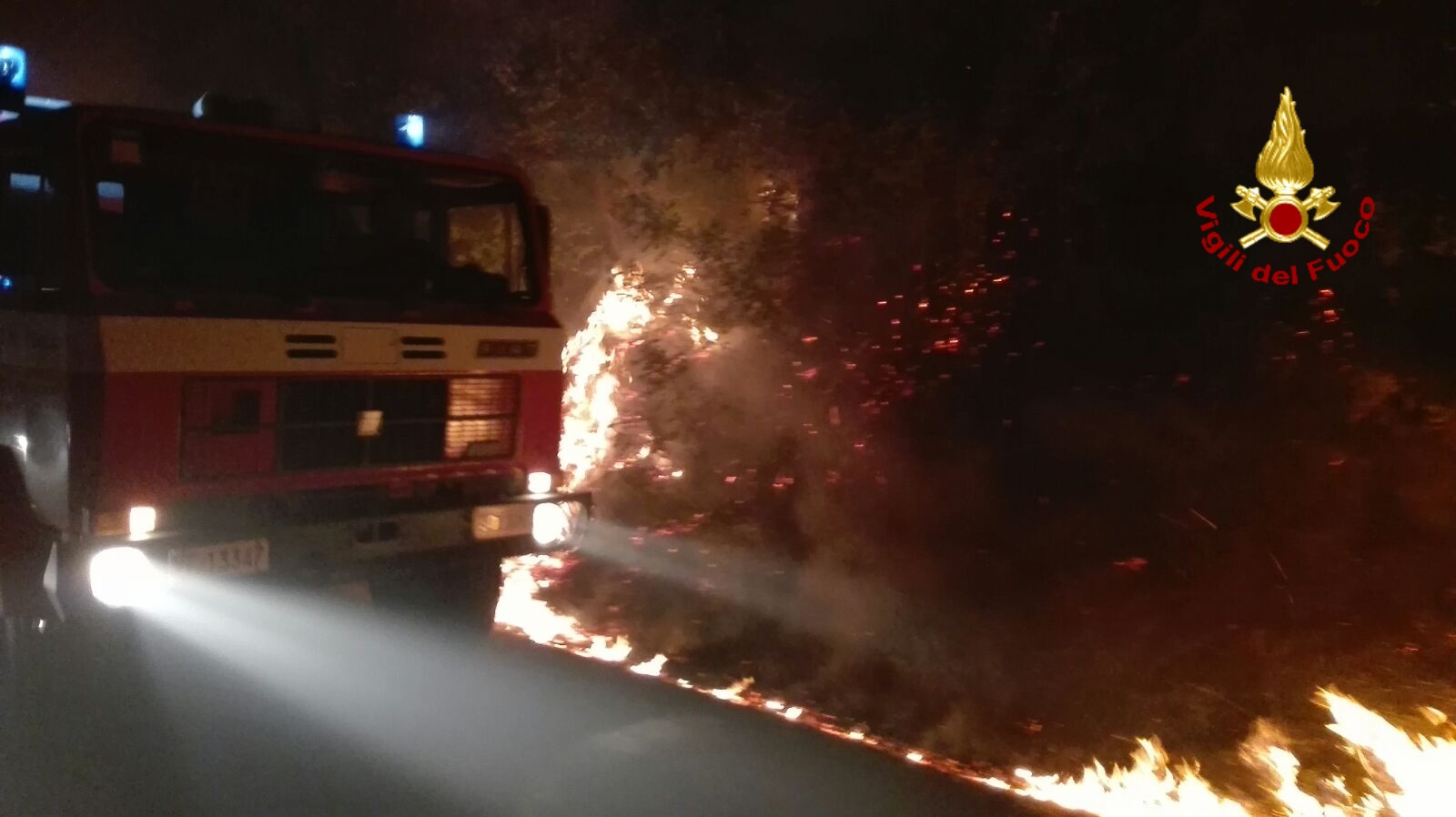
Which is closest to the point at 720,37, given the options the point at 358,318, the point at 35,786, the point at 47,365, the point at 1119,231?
the point at 1119,231

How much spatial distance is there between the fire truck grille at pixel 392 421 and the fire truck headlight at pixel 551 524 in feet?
1.15

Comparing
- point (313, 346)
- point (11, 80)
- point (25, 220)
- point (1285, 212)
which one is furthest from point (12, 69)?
point (1285, 212)

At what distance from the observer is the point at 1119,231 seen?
304 inches

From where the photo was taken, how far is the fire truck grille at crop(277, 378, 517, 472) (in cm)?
553

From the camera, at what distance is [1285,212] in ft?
24.0

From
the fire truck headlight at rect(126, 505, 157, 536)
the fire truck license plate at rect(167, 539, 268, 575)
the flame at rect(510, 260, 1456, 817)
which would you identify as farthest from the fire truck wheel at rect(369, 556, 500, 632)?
the fire truck headlight at rect(126, 505, 157, 536)

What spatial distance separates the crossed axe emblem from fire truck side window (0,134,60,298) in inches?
247

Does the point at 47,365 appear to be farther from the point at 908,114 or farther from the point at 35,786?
the point at 908,114

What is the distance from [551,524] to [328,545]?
1.27 m

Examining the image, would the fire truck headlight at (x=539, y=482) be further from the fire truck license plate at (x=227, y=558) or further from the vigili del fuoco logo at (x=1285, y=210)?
the vigili del fuoco logo at (x=1285, y=210)

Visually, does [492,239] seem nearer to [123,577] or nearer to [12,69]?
[12,69]

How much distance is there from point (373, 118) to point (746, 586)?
6.82 metres

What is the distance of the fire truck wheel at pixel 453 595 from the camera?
6680mm

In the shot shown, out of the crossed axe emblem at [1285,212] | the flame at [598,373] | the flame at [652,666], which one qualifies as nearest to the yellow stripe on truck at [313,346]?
the flame at [652,666]
